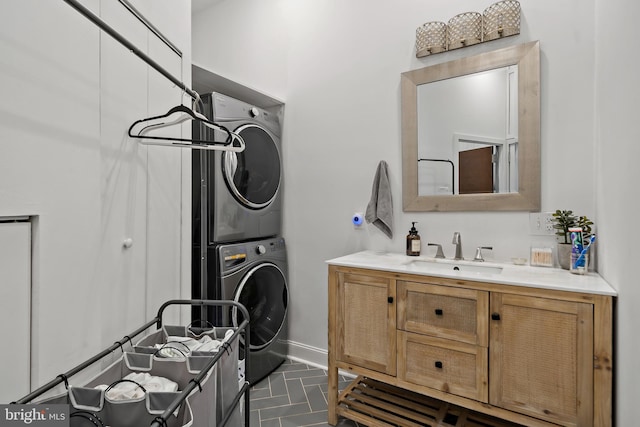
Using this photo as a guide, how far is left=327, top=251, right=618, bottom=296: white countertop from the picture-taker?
129cm

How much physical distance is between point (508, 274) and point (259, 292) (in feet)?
5.32

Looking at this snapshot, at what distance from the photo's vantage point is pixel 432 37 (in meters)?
2.04

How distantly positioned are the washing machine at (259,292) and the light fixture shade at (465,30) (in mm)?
1877

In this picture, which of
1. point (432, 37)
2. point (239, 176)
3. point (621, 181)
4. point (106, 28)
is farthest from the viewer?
point (239, 176)

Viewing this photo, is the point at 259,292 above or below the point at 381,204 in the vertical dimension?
below

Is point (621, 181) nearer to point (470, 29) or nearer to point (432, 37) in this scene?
point (470, 29)

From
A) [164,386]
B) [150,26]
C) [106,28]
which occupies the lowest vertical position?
[164,386]

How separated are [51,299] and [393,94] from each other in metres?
2.16

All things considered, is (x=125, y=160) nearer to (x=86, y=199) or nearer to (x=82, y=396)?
(x=86, y=199)

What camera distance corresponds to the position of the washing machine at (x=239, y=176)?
2.02m

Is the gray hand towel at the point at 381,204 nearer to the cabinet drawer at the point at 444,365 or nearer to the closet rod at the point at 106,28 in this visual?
the cabinet drawer at the point at 444,365

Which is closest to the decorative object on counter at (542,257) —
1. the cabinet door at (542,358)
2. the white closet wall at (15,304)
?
the cabinet door at (542,358)

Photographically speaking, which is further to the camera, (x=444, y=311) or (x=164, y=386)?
(x=444, y=311)

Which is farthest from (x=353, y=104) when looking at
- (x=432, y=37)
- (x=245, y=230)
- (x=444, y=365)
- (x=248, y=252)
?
(x=444, y=365)
